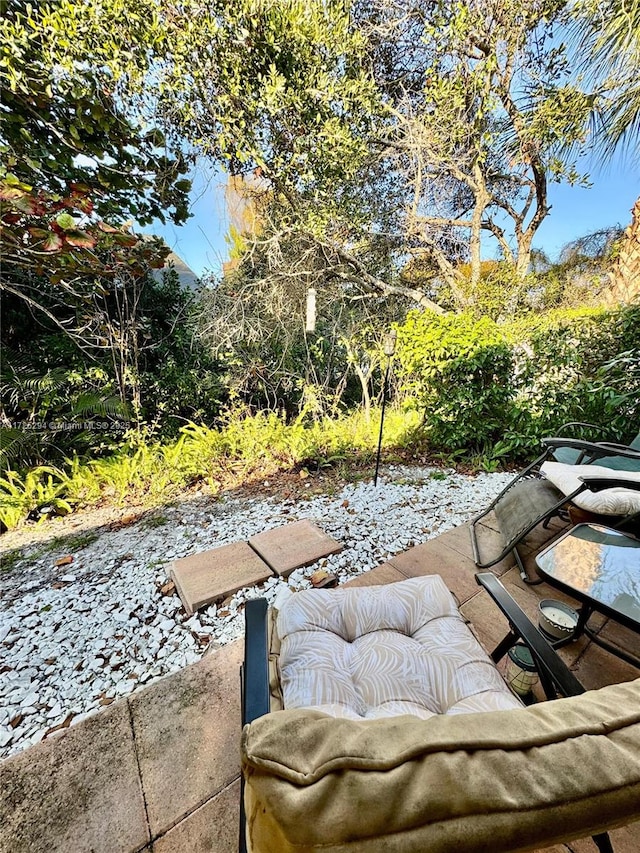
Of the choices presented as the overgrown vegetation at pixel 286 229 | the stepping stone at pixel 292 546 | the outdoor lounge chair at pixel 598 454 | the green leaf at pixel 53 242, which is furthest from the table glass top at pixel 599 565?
the green leaf at pixel 53 242

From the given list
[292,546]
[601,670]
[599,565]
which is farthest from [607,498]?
[292,546]

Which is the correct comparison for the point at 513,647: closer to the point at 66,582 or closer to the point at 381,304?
the point at 66,582

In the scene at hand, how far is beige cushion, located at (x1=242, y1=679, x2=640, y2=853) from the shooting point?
37 cm

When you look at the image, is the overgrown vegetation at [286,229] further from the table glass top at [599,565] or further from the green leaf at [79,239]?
the table glass top at [599,565]

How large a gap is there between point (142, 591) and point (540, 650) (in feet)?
6.30

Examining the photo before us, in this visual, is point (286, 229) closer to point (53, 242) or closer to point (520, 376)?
point (53, 242)

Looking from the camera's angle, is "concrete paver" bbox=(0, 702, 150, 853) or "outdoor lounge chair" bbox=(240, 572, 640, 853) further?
"concrete paver" bbox=(0, 702, 150, 853)

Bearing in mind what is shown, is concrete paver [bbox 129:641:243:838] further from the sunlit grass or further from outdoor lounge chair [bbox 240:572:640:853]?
the sunlit grass

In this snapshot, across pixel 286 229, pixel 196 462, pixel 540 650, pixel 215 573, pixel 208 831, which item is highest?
pixel 286 229

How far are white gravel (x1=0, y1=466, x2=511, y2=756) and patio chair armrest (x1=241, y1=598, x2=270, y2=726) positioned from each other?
2.61ft

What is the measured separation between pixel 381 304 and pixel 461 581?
4.46 m

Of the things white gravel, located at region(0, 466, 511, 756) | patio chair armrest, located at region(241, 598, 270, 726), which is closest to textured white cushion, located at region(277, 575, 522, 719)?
patio chair armrest, located at region(241, 598, 270, 726)

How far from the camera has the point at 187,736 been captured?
1162 millimetres

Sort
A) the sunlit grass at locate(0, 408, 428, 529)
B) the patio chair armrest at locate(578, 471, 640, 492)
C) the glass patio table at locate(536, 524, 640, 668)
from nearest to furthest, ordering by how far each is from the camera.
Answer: the glass patio table at locate(536, 524, 640, 668) < the patio chair armrest at locate(578, 471, 640, 492) < the sunlit grass at locate(0, 408, 428, 529)
